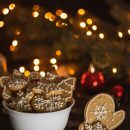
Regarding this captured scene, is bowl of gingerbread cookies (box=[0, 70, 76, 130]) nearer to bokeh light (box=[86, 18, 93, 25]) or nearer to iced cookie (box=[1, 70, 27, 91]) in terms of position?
iced cookie (box=[1, 70, 27, 91])

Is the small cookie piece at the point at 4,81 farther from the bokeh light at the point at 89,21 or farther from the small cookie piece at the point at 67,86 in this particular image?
the bokeh light at the point at 89,21

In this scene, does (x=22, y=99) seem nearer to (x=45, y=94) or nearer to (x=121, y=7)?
(x=45, y=94)

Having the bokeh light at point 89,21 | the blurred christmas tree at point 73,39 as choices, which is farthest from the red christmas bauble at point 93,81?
the bokeh light at point 89,21

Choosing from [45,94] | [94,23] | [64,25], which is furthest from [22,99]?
[94,23]

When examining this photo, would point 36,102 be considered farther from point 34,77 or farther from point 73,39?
point 73,39

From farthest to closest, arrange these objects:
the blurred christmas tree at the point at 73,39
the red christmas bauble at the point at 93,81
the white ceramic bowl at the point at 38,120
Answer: the blurred christmas tree at the point at 73,39
the red christmas bauble at the point at 93,81
the white ceramic bowl at the point at 38,120

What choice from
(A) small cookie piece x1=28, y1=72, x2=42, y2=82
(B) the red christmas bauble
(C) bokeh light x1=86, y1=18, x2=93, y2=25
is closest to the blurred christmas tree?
(C) bokeh light x1=86, y1=18, x2=93, y2=25

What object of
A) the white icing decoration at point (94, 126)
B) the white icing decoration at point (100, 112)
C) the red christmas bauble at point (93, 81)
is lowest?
the red christmas bauble at point (93, 81)

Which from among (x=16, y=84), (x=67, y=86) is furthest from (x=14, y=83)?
(x=67, y=86)
